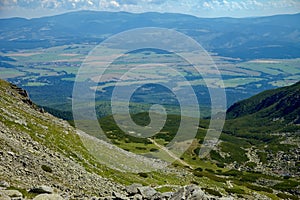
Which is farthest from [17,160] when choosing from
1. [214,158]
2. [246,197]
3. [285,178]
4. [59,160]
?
[214,158]

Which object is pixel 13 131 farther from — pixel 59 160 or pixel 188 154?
pixel 188 154

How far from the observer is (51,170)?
4081 cm

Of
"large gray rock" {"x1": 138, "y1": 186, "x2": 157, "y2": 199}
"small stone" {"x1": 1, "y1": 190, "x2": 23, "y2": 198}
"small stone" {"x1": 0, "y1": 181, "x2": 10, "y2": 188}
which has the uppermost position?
"small stone" {"x1": 1, "y1": 190, "x2": 23, "y2": 198}

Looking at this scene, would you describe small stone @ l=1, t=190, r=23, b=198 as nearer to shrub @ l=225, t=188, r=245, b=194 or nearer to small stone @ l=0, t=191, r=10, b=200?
small stone @ l=0, t=191, r=10, b=200

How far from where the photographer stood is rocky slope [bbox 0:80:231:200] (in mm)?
33750

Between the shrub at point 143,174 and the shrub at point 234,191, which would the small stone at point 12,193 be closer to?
the shrub at point 143,174

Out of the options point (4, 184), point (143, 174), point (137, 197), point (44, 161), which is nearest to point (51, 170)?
point (44, 161)

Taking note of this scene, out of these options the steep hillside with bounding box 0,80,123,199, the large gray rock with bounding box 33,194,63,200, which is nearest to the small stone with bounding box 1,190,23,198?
the steep hillside with bounding box 0,80,123,199

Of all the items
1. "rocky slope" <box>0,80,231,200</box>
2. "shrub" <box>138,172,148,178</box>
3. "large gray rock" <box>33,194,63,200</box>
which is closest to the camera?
"large gray rock" <box>33,194,63,200</box>

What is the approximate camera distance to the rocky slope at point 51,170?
3375cm

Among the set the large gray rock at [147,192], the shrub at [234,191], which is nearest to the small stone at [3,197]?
the large gray rock at [147,192]

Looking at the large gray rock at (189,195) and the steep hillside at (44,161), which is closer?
the large gray rock at (189,195)

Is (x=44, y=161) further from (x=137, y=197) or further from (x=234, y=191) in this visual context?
(x=234, y=191)

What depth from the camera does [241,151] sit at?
162m
